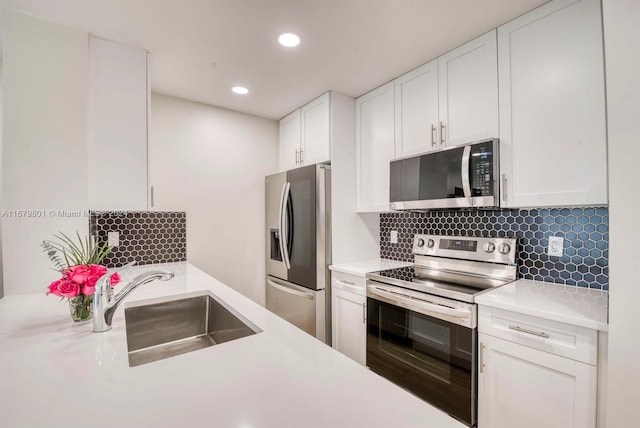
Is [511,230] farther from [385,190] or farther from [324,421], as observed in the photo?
[324,421]

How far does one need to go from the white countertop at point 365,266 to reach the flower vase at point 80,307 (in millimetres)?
1582

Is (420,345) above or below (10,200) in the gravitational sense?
below

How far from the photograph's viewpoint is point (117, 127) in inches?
71.0

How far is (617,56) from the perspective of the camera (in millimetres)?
1076

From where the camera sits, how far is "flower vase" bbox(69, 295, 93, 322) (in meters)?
1.10

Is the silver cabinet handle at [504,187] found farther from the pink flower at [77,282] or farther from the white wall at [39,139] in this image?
the white wall at [39,139]

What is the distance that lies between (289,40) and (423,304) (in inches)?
70.7

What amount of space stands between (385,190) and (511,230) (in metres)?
0.92

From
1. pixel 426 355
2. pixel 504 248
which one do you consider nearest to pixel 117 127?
pixel 426 355

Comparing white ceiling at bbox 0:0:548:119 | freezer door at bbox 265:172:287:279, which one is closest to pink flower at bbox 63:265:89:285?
white ceiling at bbox 0:0:548:119

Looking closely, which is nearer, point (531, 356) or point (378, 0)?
point (531, 356)

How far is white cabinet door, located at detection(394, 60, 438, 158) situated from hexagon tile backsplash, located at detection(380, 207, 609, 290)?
0.59 meters

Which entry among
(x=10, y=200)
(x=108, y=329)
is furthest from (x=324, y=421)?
(x=10, y=200)

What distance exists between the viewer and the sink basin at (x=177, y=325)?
53.5 inches
